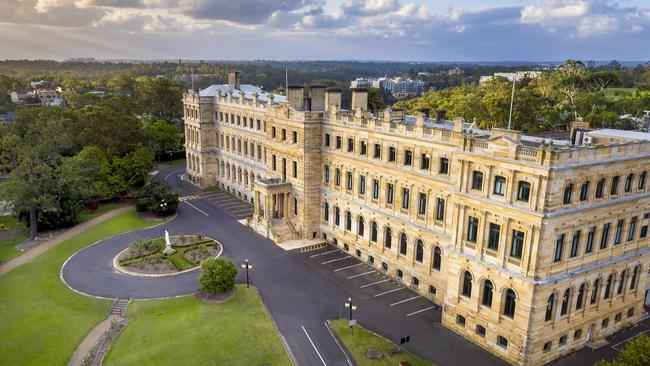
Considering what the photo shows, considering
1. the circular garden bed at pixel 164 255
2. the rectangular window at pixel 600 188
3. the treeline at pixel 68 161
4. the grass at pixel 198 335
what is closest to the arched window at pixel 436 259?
the rectangular window at pixel 600 188

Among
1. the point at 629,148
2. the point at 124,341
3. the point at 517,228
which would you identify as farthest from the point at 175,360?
the point at 629,148

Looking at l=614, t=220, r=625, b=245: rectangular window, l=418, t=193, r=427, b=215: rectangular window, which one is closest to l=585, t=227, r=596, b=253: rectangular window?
l=614, t=220, r=625, b=245: rectangular window

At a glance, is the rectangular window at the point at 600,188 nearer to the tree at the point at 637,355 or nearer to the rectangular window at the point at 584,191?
the rectangular window at the point at 584,191

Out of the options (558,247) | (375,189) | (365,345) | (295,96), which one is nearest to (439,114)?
(375,189)

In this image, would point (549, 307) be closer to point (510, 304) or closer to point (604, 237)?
point (510, 304)

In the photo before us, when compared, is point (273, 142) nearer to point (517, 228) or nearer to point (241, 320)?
point (241, 320)

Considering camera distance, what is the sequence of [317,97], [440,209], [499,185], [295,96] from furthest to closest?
[317,97]
[295,96]
[440,209]
[499,185]

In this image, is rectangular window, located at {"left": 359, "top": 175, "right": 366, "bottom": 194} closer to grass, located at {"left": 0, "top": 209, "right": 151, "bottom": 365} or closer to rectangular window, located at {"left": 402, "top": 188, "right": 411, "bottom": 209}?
rectangular window, located at {"left": 402, "top": 188, "right": 411, "bottom": 209}
